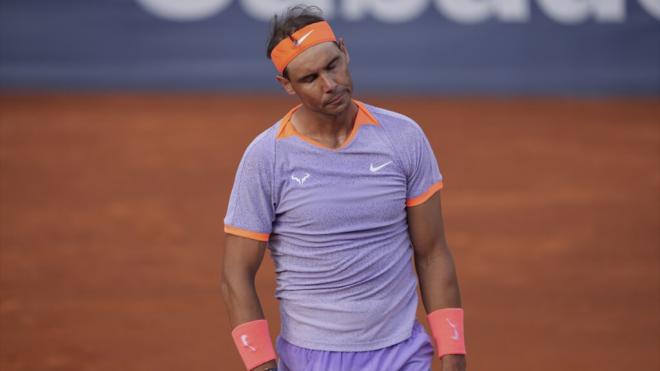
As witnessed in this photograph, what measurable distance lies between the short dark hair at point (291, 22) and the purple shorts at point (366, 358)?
2.98ft

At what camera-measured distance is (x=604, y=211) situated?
9.62 metres

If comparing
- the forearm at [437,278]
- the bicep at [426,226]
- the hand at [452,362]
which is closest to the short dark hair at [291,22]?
the bicep at [426,226]

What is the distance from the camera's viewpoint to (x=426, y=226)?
3826 mm

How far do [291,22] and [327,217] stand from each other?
0.65 meters

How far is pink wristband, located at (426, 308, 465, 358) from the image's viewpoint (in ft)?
12.7

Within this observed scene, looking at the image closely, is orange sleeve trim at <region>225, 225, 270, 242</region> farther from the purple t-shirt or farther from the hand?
the hand

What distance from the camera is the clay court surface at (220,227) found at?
681cm

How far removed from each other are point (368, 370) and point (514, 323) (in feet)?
11.7

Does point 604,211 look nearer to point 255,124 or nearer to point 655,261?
point 655,261

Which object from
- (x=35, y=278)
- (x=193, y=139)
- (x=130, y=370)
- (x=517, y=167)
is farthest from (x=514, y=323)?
(x=193, y=139)

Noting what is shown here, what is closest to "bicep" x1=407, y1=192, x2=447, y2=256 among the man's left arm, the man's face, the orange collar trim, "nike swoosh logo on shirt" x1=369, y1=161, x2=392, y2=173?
the man's left arm

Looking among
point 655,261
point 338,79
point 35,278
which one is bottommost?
point 655,261

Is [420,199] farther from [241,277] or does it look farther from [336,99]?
[241,277]

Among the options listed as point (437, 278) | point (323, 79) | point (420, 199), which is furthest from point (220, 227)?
point (323, 79)
